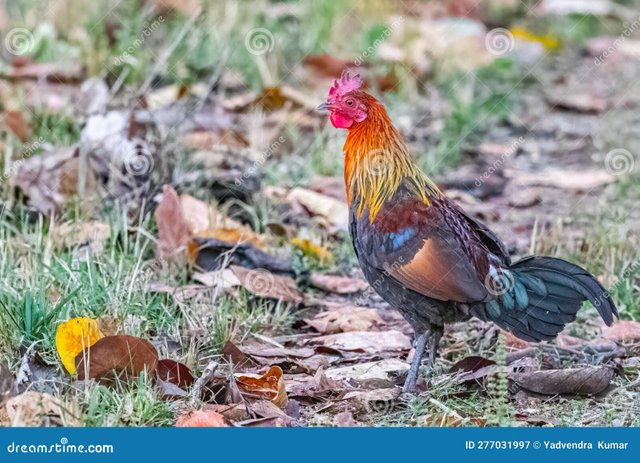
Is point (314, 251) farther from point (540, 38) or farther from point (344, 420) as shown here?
point (540, 38)

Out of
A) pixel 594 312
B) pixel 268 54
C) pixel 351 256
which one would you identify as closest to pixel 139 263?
pixel 351 256

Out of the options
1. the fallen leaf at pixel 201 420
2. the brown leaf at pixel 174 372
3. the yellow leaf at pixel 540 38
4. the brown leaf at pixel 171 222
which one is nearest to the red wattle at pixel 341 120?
the brown leaf at pixel 171 222

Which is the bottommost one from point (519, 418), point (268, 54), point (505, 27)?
point (519, 418)

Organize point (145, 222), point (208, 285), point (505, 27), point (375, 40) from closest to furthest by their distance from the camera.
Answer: point (208, 285)
point (145, 222)
point (375, 40)
point (505, 27)

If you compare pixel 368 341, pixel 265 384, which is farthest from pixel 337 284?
pixel 265 384

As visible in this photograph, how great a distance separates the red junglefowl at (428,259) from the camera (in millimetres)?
4586

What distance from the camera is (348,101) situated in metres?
4.98

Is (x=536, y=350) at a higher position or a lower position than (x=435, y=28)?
lower

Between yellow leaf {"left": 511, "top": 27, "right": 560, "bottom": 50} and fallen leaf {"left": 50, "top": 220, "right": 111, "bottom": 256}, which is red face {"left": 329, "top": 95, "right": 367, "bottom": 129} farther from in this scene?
yellow leaf {"left": 511, "top": 27, "right": 560, "bottom": 50}

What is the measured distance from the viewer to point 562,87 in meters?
9.50

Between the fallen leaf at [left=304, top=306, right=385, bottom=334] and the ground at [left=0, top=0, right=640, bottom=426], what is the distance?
0.02 m

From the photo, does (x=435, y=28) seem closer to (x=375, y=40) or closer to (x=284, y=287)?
(x=375, y=40)

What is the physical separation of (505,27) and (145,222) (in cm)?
556

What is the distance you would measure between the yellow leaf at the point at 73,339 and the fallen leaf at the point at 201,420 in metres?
0.54
